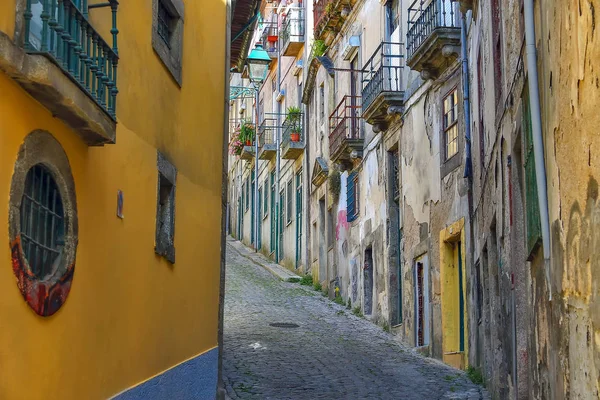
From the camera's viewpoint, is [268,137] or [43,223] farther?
[268,137]

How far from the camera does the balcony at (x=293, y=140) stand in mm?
28688

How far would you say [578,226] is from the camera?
509 centimetres

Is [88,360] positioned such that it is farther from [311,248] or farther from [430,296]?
[311,248]

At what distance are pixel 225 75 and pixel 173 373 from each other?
4.57m

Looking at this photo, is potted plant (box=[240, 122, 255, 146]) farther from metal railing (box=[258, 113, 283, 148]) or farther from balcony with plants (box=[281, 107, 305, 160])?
balcony with plants (box=[281, 107, 305, 160])

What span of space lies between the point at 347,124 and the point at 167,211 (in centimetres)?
1279

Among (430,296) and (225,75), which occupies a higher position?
(225,75)

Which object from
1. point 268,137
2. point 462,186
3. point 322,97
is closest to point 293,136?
point 322,97

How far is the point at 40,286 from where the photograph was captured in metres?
6.01

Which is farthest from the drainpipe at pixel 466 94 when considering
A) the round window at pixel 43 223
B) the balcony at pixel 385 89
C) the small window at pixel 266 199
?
the small window at pixel 266 199

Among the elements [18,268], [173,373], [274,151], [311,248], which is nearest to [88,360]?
[18,268]

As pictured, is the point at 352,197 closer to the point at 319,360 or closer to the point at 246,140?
the point at 319,360

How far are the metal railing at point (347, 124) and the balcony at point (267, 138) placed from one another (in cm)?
1018

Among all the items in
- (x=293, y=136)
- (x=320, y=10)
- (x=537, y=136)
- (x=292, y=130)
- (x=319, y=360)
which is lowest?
(x=319, y=360)
